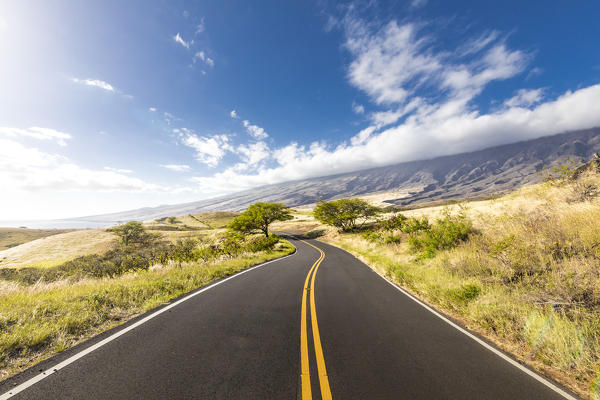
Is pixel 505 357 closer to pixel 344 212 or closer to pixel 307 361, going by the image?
pixel 307 361

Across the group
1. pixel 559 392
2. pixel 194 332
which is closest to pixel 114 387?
pixel 194 332

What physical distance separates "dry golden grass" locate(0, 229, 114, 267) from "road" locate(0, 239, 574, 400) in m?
51.3

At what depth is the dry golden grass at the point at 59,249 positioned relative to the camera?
41803mm

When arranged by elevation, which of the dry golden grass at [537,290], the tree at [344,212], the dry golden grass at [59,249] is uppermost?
the dry golden grass at [537,290]

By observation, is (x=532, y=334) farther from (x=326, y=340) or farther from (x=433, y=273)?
(x=433, y=273)

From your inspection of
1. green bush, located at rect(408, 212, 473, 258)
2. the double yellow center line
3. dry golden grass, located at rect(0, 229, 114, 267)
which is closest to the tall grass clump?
green bush, located at rect(408, 212, 473, 258)

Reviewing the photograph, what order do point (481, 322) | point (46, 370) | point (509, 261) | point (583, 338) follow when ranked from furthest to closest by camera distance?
point (509, 261) → point (481, 322) → point (583, 338) → point (46, 370)

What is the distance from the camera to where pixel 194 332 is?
4855mm

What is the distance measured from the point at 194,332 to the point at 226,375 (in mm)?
1822

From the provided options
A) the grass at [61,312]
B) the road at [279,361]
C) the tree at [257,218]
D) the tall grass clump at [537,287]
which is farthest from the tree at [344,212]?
the road at [279,361]

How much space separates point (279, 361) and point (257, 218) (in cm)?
4020

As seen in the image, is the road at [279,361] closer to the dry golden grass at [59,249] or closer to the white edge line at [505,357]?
the white edge line at [505,357]

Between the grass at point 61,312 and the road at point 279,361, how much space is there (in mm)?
494

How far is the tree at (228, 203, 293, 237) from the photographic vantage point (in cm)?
4309
